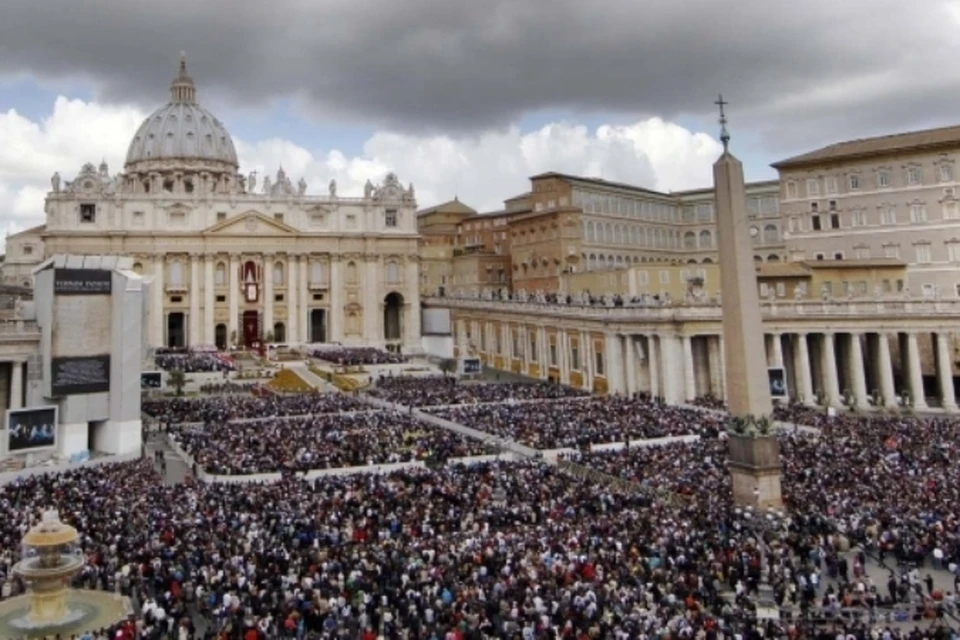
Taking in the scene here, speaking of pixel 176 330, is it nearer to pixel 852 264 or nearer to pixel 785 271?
pixel 785 271

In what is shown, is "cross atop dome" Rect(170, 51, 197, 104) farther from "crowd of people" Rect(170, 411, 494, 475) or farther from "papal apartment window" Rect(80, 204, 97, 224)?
"crowd of people" Rect(170, 411, 494, 475)

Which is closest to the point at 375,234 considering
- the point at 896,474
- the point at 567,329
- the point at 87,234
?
the point at 87,234

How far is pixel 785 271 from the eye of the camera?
5462 centimetres

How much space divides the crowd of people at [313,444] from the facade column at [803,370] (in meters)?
22.9

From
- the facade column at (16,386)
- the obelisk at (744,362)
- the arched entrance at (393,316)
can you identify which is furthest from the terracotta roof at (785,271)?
the arched entrance at (393,316)

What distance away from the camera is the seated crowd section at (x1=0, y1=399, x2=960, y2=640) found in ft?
48.5

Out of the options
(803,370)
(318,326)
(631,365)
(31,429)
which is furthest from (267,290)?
(803,370)

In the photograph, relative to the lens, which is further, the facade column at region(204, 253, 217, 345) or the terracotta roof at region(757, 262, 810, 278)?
the facade column at region(204, 253, 217, 345)

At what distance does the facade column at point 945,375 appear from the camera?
43.3 m

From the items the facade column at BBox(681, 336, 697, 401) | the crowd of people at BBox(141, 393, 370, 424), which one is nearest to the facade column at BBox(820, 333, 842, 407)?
the facade column at BBox(681, 336, 697, 401)

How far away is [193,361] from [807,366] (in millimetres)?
44838

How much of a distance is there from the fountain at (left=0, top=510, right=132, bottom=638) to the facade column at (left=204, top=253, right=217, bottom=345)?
7213 centimetres

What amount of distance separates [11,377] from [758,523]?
3240 centimetres

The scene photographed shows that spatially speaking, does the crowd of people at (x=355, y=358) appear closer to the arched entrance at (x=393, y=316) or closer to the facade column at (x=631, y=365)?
the arched entrance at (x=393, y=316)
